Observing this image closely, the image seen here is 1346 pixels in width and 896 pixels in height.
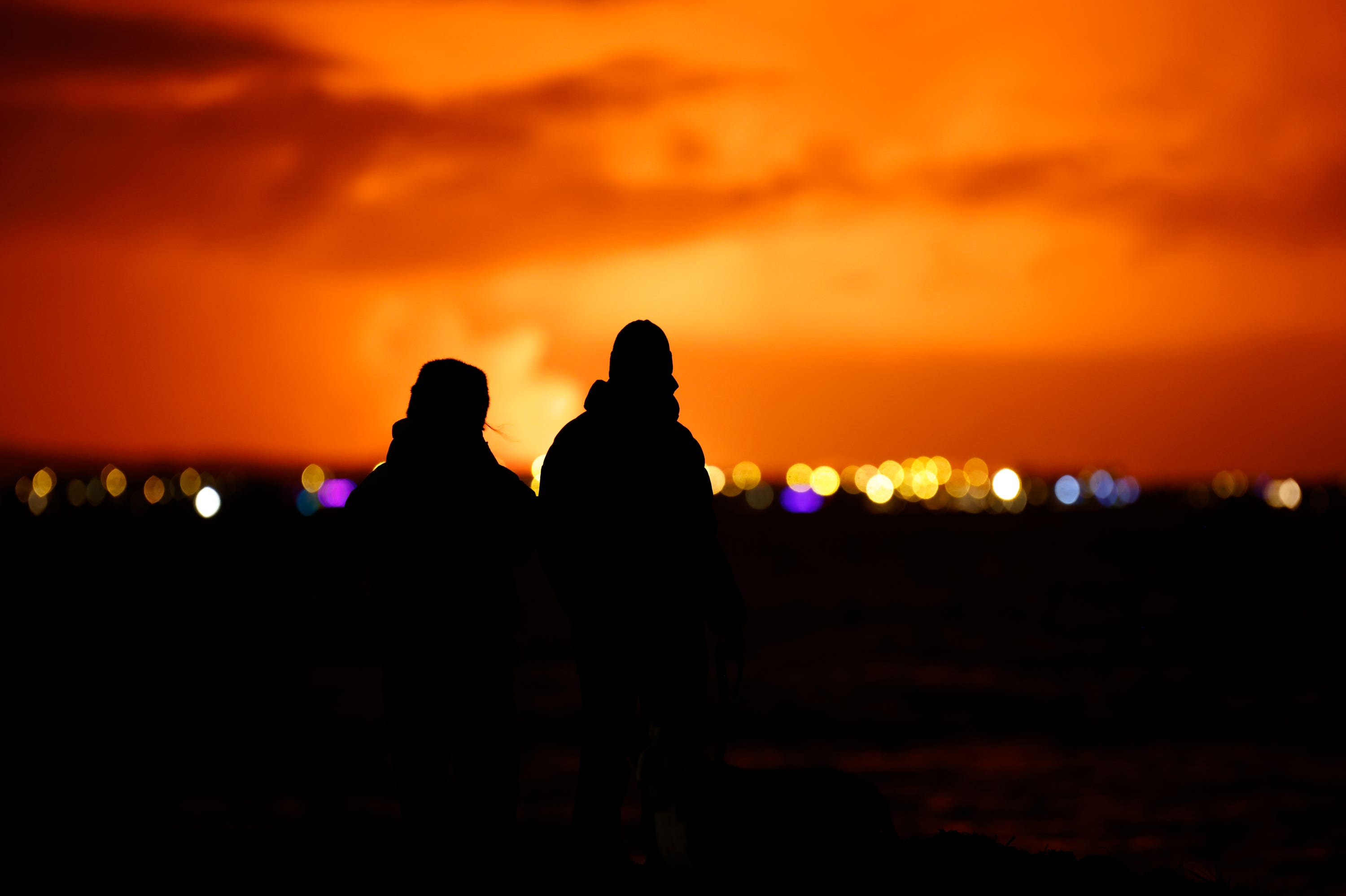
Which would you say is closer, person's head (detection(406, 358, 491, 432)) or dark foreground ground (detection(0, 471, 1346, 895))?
person's head (detection(406, 358, 491, 432))

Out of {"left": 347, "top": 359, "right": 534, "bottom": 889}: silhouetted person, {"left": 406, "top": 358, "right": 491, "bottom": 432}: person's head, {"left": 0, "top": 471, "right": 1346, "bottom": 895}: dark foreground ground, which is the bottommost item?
{"left": 0, "top": 471, "right": 1346, "bottom": 895}: dark foreground ground

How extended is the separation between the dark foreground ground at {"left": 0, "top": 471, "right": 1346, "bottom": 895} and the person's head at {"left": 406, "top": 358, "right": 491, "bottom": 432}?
2.91ft

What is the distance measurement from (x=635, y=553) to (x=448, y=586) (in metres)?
0.76

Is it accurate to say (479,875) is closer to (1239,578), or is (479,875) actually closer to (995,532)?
(1239,578)

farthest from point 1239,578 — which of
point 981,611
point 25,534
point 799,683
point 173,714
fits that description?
point 25,534

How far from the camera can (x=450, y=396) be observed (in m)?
5.16

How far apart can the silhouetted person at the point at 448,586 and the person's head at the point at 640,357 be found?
585 mm

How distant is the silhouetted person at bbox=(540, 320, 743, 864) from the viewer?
5.02 m

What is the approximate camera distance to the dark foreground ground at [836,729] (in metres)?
7.72

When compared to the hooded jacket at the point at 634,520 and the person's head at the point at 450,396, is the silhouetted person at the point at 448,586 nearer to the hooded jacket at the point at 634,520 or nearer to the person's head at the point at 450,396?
the person's head at the point at 450,396

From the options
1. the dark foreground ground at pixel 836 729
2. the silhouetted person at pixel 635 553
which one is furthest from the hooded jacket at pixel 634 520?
the dark foreground ground at pixel 836 729

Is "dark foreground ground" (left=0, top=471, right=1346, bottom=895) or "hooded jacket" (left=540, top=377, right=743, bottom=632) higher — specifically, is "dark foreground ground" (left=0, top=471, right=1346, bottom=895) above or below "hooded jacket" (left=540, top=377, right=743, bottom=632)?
below

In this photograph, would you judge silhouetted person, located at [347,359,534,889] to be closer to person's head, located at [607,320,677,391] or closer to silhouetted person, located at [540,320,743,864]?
silhouetted person, located at [540,320,743,864]

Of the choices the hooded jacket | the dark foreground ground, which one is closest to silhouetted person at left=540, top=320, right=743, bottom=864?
the hooded jacket
